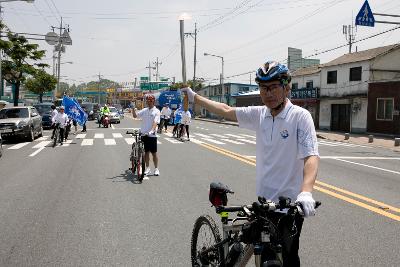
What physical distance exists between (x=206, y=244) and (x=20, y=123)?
1808 cm

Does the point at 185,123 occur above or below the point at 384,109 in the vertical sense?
below

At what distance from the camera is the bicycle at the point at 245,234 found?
97.3 inches

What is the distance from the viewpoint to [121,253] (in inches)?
186

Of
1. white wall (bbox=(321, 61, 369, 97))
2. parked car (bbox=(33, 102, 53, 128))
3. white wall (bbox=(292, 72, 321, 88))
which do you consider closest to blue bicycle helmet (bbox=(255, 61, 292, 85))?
parked car (bbox=(33, 102, 53, 128))

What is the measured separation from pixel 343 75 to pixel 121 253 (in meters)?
35.0

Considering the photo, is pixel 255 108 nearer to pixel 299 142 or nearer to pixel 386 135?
pixel 299 142

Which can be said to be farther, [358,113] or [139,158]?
[358,113]

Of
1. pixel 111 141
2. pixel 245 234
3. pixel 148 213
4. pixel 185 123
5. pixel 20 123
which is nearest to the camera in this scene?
pixel 245 234

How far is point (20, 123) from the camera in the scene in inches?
765

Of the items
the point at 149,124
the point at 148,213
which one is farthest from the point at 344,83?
the point at 148,213

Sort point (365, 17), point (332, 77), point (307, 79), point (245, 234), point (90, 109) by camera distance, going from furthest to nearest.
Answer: point (90, 109), point (307, 79), point (332, 77), point (365, 17), point (245, 234)

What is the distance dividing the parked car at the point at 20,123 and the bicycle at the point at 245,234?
1792 cm

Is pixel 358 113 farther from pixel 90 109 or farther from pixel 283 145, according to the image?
pixel 283 145

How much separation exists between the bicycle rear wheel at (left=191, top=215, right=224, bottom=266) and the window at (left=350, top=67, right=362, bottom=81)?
33.9 metres
